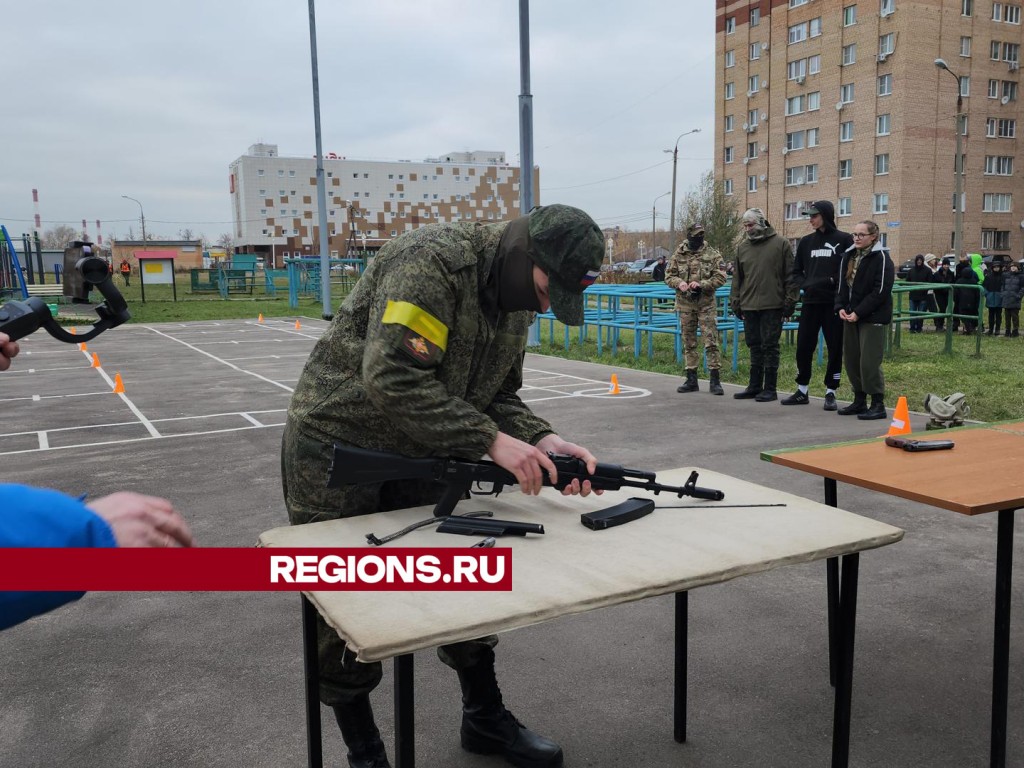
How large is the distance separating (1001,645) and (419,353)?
6.82 ft

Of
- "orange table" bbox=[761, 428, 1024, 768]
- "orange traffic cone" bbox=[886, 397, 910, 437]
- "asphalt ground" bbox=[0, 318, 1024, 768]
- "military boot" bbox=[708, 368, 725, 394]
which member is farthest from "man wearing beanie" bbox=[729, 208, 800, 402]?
"orange table" bbox=[761, 428, 1024, 768]

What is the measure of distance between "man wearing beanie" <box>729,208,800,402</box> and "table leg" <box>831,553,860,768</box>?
7405 millimetres

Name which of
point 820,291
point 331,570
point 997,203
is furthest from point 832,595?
point 997,203

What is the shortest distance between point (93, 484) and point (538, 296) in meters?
5.38

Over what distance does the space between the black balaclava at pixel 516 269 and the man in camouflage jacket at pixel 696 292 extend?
26.0 ft

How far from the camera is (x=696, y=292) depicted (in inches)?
404

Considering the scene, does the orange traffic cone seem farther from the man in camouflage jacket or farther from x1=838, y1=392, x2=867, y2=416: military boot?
the man in camouflage jacket

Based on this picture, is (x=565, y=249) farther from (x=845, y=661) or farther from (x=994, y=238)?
(x=994, y=238)

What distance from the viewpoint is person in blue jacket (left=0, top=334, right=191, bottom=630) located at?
1018mm

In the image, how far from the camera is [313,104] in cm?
2366

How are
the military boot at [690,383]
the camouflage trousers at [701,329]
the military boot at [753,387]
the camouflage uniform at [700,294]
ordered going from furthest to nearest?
the military boot at [690,383] < the camouflage trousers at [701,329] < the camouflage uniform at [700,294] < the military boot at [753,387]

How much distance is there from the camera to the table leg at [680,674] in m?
2.98

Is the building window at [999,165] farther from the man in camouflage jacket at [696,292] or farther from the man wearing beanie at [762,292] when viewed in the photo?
the man wearing beanie at [762,292]

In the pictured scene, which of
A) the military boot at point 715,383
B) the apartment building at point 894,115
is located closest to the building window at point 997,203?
the apartment building at point 894,115
